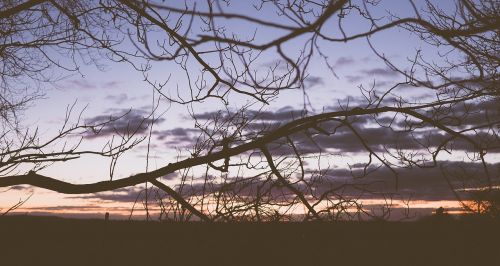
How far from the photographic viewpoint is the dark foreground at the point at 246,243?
160 inches

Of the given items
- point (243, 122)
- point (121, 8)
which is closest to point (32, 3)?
point (121, 8)

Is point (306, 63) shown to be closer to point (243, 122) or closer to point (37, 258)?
point (37, 258)

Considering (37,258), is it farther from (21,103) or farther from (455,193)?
(21,103)

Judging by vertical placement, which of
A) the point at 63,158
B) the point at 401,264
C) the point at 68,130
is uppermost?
the point at 68,130

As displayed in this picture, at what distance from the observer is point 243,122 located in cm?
547

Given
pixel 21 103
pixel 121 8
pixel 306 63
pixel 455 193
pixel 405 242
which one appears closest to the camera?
pixel 306 63

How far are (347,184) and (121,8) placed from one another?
3174mm

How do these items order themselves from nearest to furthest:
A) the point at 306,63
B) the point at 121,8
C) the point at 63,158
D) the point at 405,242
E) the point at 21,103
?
1. the point at 306,63
2. the point at 405,242
3. the point at 63,158
4. the point at 121,8
5. the point at 21,103

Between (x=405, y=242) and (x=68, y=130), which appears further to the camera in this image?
(x=68, y=130)

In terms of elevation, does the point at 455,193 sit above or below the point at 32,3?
below

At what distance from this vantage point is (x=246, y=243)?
4.43 meters

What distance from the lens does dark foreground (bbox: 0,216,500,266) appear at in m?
4.07

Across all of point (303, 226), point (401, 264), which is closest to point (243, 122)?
point (303, 226)

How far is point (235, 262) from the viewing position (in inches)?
156
